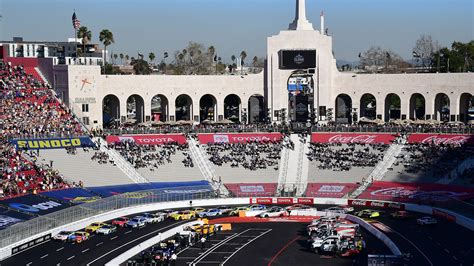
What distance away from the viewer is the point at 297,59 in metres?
104

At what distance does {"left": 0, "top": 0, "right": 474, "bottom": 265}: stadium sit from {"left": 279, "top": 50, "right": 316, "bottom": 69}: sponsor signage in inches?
12.3

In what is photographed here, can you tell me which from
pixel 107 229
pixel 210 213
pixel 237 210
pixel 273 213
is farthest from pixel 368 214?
pixel 107 229

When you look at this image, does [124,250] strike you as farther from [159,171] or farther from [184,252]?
[159,171]

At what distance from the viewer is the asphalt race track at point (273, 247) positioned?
55562 mm

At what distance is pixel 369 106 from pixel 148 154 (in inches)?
3121

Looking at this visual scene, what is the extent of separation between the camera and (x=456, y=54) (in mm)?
143125

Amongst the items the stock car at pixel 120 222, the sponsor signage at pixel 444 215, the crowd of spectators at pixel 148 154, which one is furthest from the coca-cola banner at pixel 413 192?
the stock car at pixel 120 222

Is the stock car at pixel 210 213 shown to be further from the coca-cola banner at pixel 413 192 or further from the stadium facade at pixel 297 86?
the stadium facade at pixel 297 86

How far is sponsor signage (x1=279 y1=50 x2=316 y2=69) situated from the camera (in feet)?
340

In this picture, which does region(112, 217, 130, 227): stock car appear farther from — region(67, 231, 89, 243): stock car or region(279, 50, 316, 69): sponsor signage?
region(279, 50, 316, 69): sponsor signage

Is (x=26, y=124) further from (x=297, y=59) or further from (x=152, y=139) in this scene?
(x=297, y=59)

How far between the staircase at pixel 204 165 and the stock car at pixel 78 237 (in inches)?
851

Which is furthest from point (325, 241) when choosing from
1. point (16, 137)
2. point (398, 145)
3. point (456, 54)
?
point (456, 54)

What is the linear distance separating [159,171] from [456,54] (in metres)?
78.1
